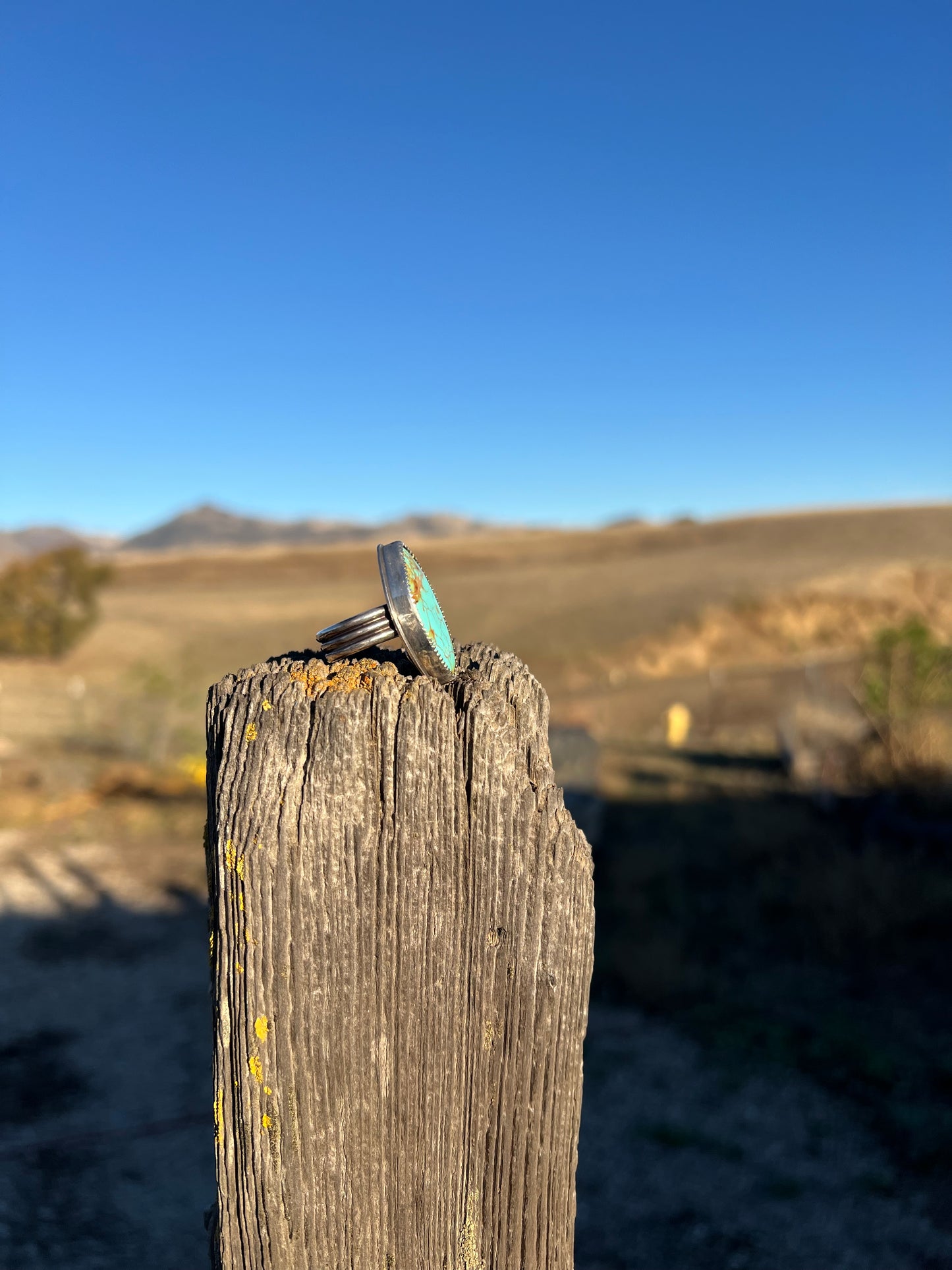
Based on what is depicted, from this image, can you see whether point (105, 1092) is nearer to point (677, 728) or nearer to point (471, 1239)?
point (471, 1239)

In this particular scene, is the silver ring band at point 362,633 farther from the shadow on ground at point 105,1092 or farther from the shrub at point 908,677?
the shrub at point 908,677

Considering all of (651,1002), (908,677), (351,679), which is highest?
(351,679)

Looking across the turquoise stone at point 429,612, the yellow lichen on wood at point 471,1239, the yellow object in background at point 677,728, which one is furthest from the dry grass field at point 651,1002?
the turquoise stone at point 429,612

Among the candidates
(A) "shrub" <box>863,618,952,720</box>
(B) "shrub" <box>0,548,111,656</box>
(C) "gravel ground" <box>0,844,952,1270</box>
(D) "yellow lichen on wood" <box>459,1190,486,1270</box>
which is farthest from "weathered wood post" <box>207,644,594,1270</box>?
(B) "shrub" <box>0,548,111,656</box>

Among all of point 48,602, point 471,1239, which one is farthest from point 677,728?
point 48,602

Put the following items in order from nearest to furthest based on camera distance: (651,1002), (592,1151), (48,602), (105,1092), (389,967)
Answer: (389,967)
(592,1151)
(105,1092)
(651,1002)
(48,602)
